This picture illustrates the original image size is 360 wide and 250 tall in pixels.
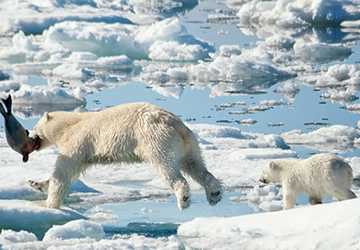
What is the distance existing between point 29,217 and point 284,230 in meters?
1.95

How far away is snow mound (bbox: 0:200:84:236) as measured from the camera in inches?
279

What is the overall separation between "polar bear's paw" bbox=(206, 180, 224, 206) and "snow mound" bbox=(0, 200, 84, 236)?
102 cm

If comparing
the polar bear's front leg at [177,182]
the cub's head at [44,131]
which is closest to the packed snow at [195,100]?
the polar bear's front leg at [177,182]

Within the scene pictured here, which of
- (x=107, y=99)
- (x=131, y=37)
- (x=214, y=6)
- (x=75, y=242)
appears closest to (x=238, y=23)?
(x=214, y=6)

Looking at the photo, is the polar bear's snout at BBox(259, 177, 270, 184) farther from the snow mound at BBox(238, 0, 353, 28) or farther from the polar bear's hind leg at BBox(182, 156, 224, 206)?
the snow mound at BBox(238, 0, 353, 28)

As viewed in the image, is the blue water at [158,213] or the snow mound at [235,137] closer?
the blue water at [158,213]

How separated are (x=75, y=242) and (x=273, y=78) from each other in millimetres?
12630

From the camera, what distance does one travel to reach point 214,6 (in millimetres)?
30766

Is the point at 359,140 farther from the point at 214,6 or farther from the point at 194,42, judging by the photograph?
the point at 214,6

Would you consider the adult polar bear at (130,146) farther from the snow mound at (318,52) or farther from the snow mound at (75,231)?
the snow mound at (318,52)

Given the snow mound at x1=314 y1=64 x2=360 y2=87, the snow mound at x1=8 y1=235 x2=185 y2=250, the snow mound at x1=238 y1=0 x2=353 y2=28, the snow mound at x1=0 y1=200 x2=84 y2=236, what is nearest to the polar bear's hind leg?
the snow mound at x1=0 y1=200 x2=84 y2=236

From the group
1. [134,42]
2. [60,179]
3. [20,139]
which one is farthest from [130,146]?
[134,42]

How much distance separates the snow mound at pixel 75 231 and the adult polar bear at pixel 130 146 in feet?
2.17

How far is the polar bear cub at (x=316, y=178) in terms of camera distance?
27.5ft
